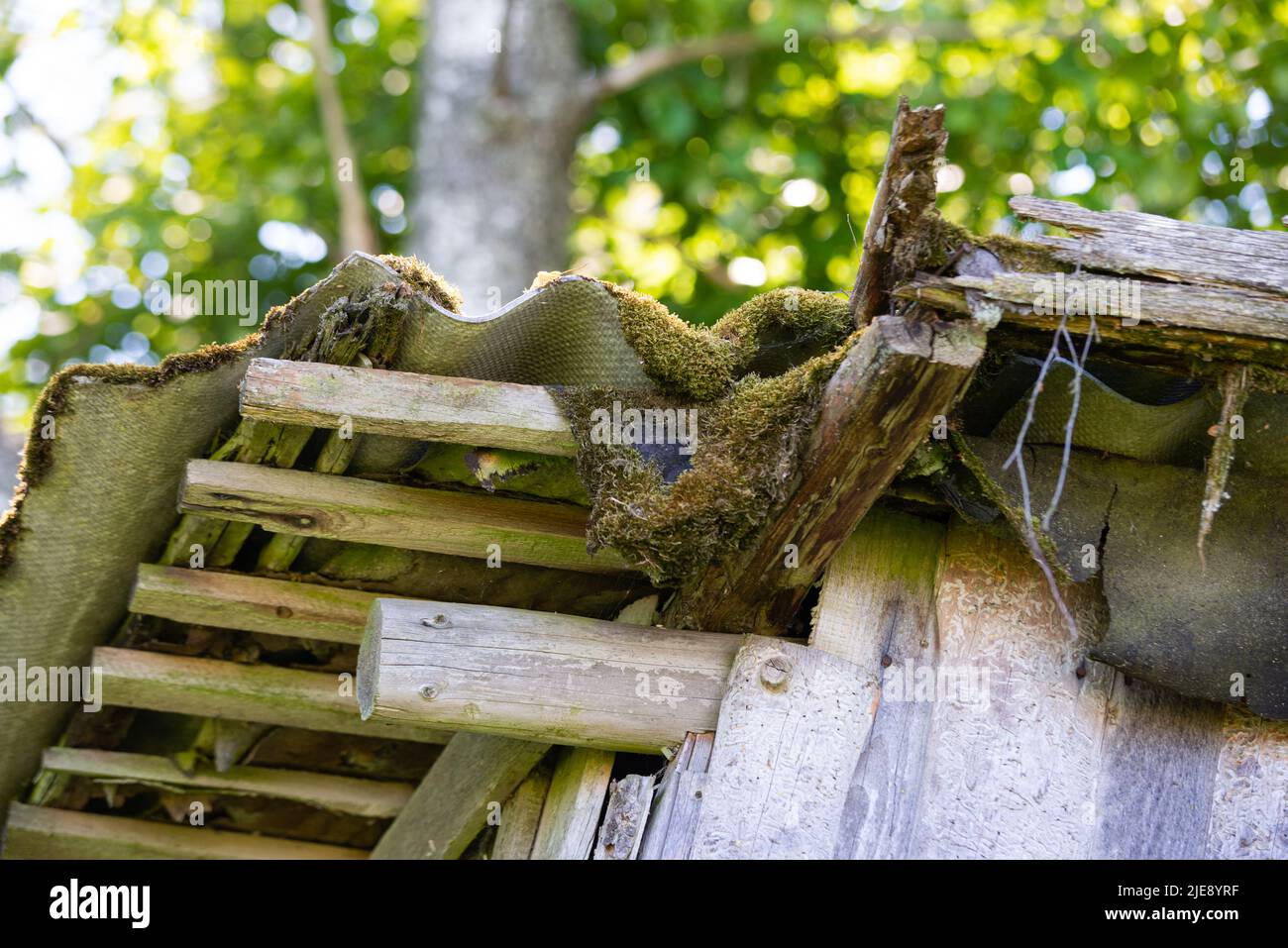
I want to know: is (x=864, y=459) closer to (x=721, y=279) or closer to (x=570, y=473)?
(x=570, y=473)

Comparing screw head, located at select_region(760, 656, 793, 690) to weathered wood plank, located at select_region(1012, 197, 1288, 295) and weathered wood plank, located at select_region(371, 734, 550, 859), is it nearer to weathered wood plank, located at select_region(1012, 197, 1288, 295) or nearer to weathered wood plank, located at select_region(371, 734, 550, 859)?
weathered wood plank, located at select_region(371, 734, 550, 859)

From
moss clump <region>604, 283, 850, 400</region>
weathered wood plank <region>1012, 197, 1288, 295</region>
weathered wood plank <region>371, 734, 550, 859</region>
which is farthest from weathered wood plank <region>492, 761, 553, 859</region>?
weathered wood plank <region>1012, 197, 1288, 295</region>

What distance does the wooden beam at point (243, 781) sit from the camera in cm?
315

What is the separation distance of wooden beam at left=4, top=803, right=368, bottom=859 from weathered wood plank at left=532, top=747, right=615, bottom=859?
114 cm

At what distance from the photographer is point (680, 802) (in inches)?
91.9

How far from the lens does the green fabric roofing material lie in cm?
222

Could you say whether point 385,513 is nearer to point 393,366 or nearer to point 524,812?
point 393,366

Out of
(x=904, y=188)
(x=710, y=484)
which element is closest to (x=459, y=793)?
(x=710, y=484)

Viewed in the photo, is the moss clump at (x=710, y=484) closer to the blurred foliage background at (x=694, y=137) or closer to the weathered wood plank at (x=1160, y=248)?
the weathered wood plank at (x=1160, y=248)

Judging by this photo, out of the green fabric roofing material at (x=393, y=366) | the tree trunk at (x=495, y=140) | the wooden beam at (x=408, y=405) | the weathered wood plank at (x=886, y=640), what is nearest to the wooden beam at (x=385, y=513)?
the green fabric roofing material at (x=393, y=366)

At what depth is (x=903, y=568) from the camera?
252 centimetres

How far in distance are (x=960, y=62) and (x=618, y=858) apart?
730 cm

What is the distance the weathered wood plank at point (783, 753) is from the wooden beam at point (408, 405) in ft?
2.05

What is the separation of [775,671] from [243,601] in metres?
1.25
